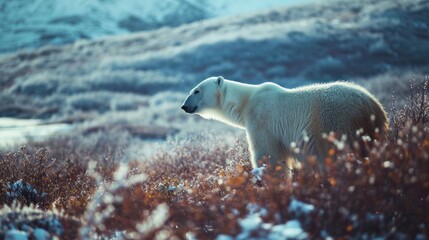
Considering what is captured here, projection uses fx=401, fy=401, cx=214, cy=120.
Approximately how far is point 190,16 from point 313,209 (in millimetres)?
92236

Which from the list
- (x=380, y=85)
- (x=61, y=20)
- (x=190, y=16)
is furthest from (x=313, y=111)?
(x=190, y=16)

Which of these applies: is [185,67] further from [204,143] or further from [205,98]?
[205,98]

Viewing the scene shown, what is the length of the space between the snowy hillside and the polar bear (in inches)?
2465

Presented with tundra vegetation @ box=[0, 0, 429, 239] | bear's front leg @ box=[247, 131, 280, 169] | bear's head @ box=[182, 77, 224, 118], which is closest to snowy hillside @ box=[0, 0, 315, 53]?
tundra vegetation @ box=[0, 0, 429, 239]

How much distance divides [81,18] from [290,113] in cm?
8067

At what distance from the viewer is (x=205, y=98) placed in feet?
20.7

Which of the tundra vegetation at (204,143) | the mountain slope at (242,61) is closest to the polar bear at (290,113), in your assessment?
the tundra vegetation at (204,143)

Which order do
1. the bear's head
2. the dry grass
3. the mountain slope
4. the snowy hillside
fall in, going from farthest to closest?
the snowy hillside → the mountain slope → the bear's head → the dry grass

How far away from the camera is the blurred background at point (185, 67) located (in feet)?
56.4

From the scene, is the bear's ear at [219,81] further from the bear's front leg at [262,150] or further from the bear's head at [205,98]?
the bear's front leg at [262,150]

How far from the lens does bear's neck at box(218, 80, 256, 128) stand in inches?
232

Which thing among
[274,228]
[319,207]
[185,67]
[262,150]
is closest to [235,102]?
[262,150]

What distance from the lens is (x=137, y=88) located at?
29.0 m

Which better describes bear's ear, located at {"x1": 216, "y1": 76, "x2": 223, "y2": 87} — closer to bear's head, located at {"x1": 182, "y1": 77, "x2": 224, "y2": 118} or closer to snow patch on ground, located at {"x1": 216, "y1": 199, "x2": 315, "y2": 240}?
bear's head, located at {"x1": 182, "y1": 77, "x2": 224, "y2": 118}
